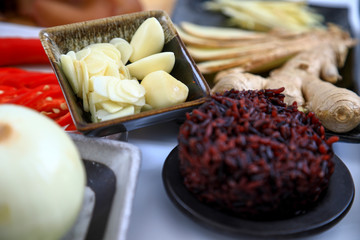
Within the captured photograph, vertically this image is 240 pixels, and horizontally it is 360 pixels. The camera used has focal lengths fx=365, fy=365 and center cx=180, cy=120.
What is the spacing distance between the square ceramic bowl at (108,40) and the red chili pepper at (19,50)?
1.22 ft

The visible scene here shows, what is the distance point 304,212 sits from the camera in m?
0.82

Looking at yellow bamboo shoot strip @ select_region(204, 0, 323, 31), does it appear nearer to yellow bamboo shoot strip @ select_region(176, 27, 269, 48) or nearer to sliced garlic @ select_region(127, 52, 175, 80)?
yellow bamboo shoot strip @ select_region(176, 27, 269, 48)

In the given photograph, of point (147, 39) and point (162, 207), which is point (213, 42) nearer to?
point (147, 39)

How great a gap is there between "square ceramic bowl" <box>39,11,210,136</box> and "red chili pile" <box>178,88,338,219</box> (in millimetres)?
132

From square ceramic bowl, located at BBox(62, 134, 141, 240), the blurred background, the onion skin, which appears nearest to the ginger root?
square ceramic bowl, located at BBox(62, 134, 141, 240)

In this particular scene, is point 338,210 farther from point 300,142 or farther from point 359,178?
point 359,178

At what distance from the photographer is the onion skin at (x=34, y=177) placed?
0.65 metres

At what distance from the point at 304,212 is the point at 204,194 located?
0.23 m

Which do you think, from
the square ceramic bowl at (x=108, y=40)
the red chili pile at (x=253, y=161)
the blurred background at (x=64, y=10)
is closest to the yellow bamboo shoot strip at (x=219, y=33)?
the blurred background at (x=64, y=10)

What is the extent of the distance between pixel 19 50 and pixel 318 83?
1.17 m

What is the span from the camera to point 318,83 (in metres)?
1.32

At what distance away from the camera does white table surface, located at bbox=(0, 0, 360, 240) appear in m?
0.88

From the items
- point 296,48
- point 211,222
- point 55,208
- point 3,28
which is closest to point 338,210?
point 211,222

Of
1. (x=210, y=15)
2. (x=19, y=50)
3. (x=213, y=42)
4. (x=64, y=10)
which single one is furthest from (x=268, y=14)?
(x=19, y=50)
